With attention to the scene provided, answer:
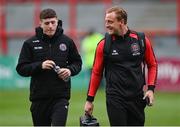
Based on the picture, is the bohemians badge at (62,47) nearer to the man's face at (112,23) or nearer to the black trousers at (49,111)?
the black trousers at (49,111)

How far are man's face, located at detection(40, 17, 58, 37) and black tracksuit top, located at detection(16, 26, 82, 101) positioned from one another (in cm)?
10

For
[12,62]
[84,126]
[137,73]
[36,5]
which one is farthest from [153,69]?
[36,5]

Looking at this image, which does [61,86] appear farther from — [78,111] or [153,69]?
[78,111]

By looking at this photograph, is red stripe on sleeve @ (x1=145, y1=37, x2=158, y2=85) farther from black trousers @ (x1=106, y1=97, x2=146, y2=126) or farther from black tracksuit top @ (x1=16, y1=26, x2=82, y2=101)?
black tracksuit top @ (x1=16, y1=26, x2=82, y2=101)

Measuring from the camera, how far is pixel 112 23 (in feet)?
33.8

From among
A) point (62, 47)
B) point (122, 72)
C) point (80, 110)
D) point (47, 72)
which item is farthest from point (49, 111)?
point (80, 110)

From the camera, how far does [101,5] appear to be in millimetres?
37156

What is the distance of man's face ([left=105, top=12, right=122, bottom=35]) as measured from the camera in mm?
10266

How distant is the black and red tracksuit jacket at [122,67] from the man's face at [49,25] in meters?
0.85

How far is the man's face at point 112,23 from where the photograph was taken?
10266 millimetres

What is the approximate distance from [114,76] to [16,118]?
8164 mm

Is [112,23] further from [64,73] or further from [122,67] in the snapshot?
[64,73]

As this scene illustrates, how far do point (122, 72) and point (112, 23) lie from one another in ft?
2.23

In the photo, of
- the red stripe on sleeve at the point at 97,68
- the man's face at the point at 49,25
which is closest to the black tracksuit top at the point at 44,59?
the man's face at the point at 49,25
